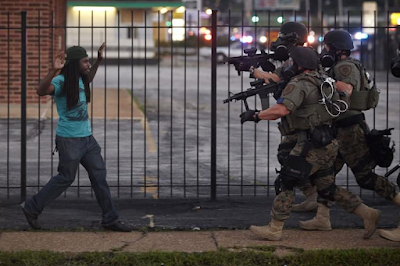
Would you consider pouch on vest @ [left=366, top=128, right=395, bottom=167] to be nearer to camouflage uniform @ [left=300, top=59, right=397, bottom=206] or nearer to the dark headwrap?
camouflage uniform @ [left=300, top=59, right=397, bottom=206]

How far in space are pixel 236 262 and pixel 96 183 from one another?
1.63 metres

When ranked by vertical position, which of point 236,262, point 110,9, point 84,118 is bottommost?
point 236,262

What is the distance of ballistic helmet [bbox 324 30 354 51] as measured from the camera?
308 inches

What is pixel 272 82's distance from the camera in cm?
764

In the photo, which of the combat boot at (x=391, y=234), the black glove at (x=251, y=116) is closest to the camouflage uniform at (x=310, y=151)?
the black glove at (x=251, y=116)

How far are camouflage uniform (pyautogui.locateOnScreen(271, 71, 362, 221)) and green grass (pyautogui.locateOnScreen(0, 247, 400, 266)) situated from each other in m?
0.54

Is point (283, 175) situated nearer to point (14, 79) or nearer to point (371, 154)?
point (371, 154)

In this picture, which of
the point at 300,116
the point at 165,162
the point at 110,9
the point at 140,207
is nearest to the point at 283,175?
the point at 300,116

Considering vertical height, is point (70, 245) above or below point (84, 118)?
below

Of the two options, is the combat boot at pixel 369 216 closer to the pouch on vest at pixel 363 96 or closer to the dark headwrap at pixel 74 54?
the pouch on vest at pixel 363 96

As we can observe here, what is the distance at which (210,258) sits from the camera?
682 cm

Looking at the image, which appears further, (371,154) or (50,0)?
(50,0)

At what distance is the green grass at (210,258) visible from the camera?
6770mm

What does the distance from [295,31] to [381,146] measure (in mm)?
1297
